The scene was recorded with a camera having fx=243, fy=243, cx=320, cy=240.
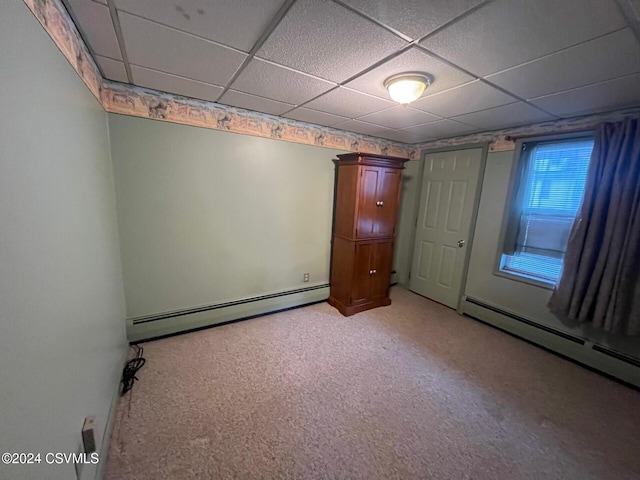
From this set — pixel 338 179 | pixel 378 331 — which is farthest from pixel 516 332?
pixel 338 179

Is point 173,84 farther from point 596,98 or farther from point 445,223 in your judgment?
point 445,223

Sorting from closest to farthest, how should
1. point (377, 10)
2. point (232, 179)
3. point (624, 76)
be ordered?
point (377, 10) → point (624, 76) → point (232, 179)

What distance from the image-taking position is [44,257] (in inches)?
32.4

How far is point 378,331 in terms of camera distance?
264cm

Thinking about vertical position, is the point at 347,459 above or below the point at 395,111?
below

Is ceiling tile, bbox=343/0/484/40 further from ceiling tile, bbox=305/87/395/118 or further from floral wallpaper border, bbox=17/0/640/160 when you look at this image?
floral wallpaper border, bbox=17/0/640/160

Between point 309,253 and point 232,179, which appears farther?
point 309,253

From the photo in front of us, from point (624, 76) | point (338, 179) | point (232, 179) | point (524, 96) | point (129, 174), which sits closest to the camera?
point (624, 76)

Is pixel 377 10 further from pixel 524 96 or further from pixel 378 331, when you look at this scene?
pixel 378 331

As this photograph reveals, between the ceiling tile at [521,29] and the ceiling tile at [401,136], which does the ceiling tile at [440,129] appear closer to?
the ceiling tile at [401,136]

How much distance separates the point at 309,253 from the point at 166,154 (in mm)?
1820

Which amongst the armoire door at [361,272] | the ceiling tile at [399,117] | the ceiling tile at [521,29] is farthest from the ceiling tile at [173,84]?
the armoire door at [361,272]

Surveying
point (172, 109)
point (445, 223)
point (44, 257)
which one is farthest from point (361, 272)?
point (44, 257)

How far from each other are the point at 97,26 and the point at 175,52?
34 centimetres
